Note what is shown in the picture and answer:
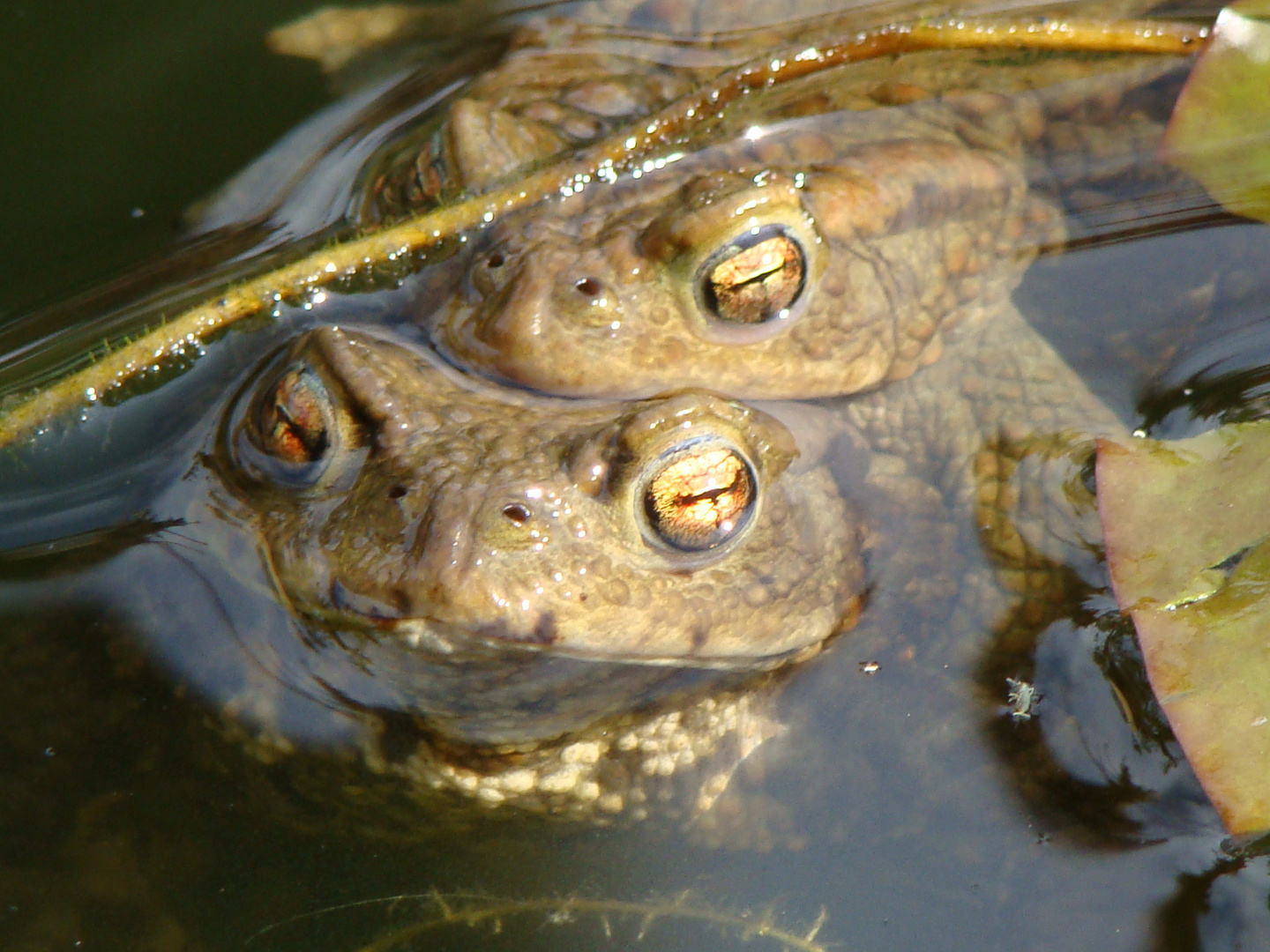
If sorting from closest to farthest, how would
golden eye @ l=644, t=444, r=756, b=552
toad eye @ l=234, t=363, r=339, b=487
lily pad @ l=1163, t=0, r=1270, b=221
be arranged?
golden eye @ l=644, t=444, r=756, b=552
toad eye @ l=234, t=363, r=339, b=487
lily pad @ l=1163, t=0, r=1270, b=221

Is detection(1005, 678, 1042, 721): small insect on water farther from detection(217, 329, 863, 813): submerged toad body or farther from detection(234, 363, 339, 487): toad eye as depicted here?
detection(234, 363, 339, 487): toad eye

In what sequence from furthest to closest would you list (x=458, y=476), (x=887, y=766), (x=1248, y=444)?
1. (x=887, y=766)
2. (x=1248, y=444)
3. (x=458, y=476)

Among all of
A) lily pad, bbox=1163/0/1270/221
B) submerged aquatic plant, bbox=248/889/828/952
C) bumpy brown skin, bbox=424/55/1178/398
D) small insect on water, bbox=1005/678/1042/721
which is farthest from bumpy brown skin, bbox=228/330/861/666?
lily pad, bbox=1163/0/1270/221

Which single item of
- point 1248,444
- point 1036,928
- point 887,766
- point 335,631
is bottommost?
point 1036,928

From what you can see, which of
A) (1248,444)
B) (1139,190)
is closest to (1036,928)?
(1248,444)

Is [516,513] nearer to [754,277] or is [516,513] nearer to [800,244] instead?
[754,277]

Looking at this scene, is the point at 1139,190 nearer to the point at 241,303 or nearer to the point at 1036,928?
the point at 1036,928
